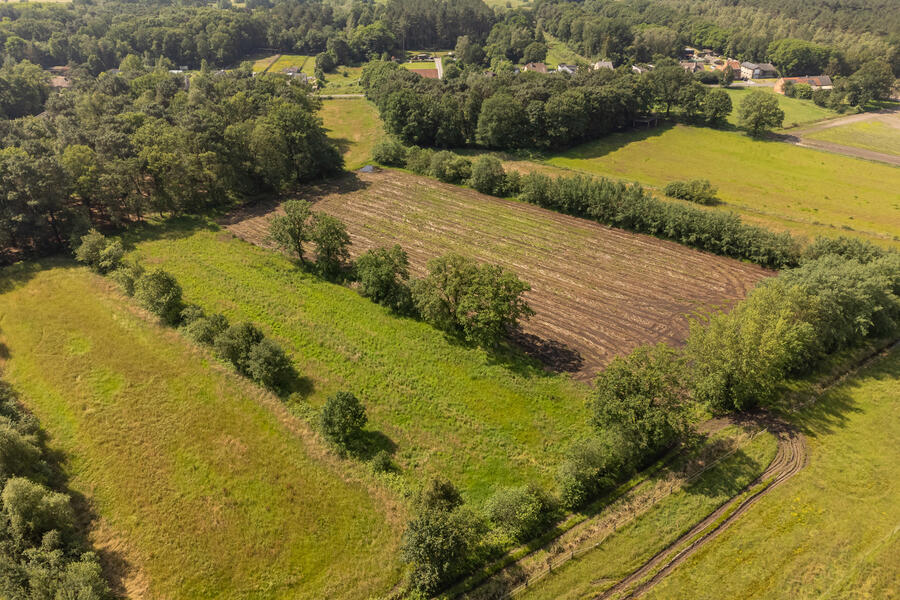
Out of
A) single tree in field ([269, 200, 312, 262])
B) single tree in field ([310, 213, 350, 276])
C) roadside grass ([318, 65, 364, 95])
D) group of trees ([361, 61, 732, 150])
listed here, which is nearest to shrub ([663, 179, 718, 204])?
group of trees ([361, 61, 732, 150])

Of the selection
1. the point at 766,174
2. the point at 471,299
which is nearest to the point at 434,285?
the point at 471,299

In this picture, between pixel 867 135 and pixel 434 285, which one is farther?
pixel 867 135

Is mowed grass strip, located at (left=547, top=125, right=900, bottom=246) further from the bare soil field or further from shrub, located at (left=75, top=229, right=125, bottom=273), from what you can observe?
shrub, located at (left=75, top=229, right=125, bottom=273)

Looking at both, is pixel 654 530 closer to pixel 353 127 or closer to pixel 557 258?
pixel 557 258

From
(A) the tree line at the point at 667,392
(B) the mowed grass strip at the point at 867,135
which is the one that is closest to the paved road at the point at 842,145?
(B) the mowed grass strip at the point at 867,135

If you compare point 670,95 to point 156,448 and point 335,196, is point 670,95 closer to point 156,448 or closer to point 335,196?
point 335,196
